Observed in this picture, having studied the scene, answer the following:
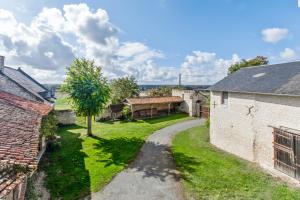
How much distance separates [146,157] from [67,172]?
232 inches

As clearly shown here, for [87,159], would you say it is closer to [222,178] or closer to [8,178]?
[222,178]

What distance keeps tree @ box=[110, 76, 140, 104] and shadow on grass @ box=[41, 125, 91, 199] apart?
22.3 metres

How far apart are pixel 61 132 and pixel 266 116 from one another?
23067 millimetres

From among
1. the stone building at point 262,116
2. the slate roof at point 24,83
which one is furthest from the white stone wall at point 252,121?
the slate roof at point 24,83

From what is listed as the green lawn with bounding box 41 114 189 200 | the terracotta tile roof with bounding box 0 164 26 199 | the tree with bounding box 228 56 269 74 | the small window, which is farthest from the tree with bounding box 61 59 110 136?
the tree with bounding box 228 56 269 74

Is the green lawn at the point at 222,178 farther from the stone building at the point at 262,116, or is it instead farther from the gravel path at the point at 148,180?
the stone building at the point at 262,116

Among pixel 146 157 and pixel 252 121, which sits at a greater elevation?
pixel 252 121

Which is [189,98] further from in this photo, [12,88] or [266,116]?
[12,88]

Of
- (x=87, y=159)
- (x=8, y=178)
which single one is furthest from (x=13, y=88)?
(x=8, y=178)

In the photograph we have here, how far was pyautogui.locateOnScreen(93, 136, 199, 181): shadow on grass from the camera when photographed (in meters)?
14.3

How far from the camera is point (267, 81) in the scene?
641 inches

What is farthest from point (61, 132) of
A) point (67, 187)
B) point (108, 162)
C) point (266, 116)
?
point (266, 116)

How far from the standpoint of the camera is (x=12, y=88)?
19.3m

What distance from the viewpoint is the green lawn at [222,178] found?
440 inches
